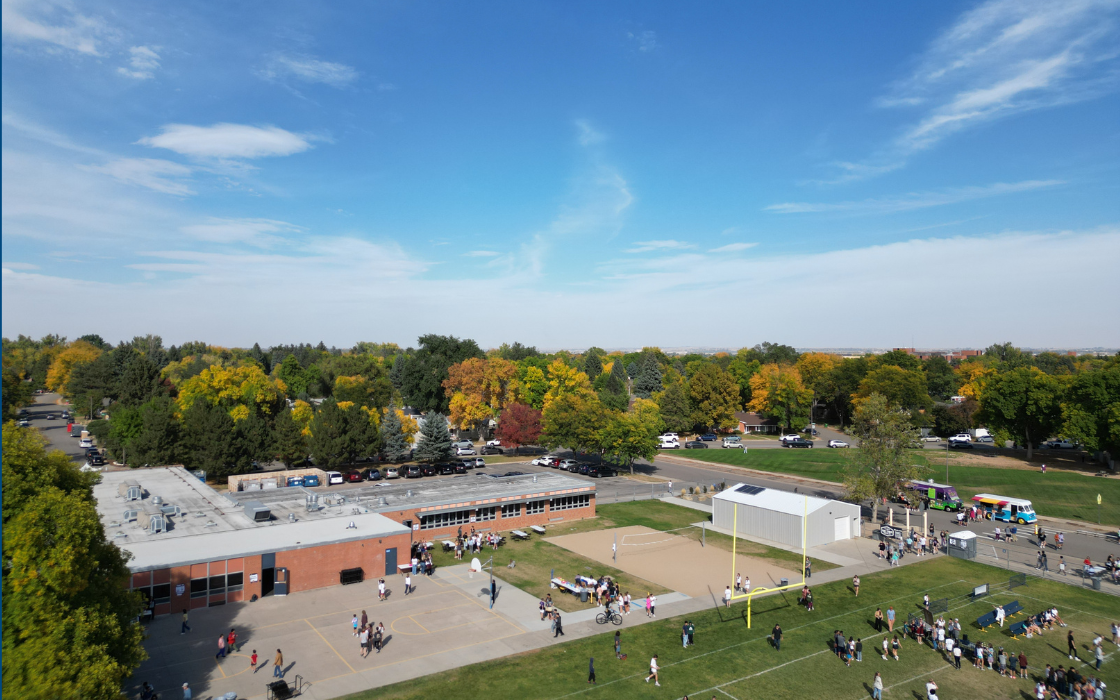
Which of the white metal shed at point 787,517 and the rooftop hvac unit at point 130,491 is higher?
the rooftop hvac unit at point 130,491

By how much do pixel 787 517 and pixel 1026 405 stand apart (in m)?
46.4

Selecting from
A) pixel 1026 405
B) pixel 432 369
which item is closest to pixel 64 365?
pixel 432 369

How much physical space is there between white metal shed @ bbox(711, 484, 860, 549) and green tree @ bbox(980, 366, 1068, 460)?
39999 millimetres

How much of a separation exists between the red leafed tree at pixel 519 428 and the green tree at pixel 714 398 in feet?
94.0

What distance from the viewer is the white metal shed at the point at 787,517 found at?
40.8 meters

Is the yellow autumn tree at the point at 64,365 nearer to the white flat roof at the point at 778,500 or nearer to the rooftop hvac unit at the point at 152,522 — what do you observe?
the rooftop hvac unit at the point at 152,522

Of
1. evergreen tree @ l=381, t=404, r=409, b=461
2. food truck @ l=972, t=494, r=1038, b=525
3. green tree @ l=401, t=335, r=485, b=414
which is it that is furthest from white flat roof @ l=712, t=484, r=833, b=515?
green tree @ l=401, t=335, r=485, b=414

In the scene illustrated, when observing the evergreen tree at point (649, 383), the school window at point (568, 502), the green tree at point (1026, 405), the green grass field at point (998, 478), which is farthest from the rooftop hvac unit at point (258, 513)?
the evergreen tree at point (649, 383)

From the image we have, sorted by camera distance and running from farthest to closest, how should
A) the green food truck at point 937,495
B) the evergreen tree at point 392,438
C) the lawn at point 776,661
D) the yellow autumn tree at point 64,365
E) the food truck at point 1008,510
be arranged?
the yellow autumn tree at point 64,365, the evergreen tree at point 392,438, the green food truck at point 937,495, the food truck at point 1008,510, the lawn at point 776,661

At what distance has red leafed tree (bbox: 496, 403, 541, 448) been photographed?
7119 centimetres

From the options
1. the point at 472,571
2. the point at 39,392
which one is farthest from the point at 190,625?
the point at 39,392

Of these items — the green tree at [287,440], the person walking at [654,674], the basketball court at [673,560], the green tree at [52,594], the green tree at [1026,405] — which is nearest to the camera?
the green tree at [52,594]

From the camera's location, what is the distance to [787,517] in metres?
41.2

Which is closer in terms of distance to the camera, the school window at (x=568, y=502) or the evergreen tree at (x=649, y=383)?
the school window at (x=568, y=502)
